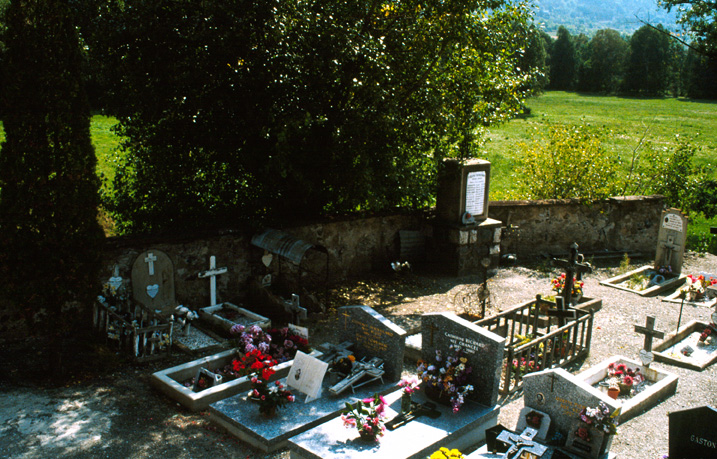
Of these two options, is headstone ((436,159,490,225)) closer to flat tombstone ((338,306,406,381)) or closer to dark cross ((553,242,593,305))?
dark cross ((553,242,593,305))

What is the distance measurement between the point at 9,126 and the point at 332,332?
615 centimetres

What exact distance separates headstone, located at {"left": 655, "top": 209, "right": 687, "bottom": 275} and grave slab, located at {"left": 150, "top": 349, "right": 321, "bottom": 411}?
991 cm

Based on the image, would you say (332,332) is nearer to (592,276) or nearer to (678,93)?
(592,276)

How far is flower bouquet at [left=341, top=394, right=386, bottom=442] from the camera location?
23.1ft

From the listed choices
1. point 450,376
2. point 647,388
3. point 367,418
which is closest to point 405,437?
point 367,418

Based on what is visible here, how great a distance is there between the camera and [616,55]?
77.2 meters

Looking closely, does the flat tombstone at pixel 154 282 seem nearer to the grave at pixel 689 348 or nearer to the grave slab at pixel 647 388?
the grave slab at pixel 647 388

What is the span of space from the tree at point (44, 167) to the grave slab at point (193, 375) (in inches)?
65.0

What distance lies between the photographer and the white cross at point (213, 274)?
38.9 feet

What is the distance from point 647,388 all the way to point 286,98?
7.82 m

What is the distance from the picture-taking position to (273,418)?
7766 mm

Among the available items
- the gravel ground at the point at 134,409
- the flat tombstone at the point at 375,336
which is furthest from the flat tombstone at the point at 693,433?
the flat tombstone at the point at 375,336

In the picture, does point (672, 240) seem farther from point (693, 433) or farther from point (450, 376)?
point (693, 433)

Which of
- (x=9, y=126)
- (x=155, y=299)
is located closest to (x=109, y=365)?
(x=155, y=299)
